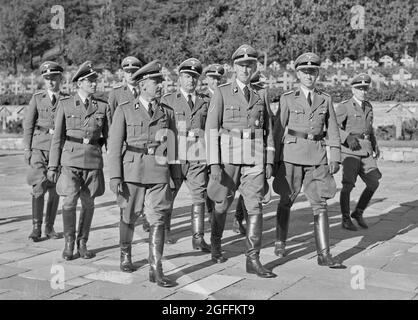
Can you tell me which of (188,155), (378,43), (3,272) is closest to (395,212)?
(188,155)

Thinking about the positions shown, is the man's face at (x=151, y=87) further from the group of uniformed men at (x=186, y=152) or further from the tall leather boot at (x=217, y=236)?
the tall leather boot at (x=217, y=236)

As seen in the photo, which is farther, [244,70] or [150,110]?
[244,70]

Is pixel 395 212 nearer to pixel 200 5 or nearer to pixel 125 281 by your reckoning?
pixel 125 281

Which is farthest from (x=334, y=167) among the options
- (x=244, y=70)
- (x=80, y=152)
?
(x=80, y=152)

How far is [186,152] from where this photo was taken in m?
6.64

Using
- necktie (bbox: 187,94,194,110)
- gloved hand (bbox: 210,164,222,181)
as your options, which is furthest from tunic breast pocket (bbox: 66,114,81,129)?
gloved hand (bbox: 210,164,222,181)

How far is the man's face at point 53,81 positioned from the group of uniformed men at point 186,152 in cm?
2

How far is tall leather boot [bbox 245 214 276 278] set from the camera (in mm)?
5237

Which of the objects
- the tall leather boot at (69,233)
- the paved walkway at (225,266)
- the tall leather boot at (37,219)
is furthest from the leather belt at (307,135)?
the tall leather boot at (37,219)

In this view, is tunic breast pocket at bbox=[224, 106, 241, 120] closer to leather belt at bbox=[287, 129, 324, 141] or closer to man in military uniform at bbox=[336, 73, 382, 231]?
leather belt at bbox=[287, 129, 324, 141]

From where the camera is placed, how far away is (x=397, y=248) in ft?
20.9

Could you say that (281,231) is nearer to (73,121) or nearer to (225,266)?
(225,266)

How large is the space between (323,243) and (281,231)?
599 millimetres
